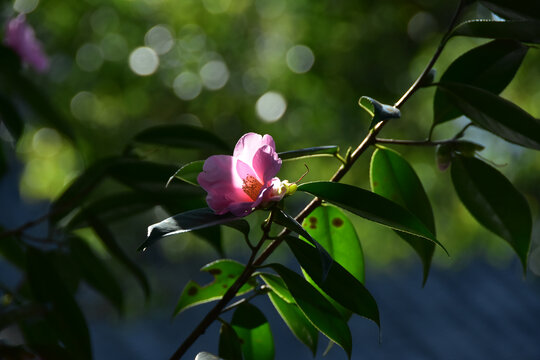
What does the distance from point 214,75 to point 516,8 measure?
7.28 feet

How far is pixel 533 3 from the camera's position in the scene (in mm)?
406

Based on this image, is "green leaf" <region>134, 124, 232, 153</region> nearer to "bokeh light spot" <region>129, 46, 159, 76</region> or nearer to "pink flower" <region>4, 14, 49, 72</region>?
"pink flower" <region>4, 14, 49, 72</region>

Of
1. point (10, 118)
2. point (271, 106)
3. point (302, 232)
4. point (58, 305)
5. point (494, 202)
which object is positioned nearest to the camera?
point (302, 232)

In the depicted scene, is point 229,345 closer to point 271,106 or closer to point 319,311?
point 319,311

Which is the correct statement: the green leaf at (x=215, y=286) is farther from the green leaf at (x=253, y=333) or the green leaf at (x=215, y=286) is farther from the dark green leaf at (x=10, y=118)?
the dark green leaf at (x=10, y=118)

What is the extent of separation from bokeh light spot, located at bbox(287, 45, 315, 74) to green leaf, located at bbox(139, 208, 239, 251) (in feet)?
7.27

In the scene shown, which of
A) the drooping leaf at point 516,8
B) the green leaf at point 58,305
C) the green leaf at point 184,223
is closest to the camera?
the green leaf at point 184,223

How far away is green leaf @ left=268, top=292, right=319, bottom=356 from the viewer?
0.46 meters

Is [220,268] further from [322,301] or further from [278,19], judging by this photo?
[278,19]

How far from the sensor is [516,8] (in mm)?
410

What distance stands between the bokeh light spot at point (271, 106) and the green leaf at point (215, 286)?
203cm

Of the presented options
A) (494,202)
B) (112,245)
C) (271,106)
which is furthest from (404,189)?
(271,106)

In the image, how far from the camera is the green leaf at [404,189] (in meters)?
0.45

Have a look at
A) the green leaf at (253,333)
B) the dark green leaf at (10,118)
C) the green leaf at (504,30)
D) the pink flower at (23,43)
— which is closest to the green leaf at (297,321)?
the green leaf at (253,333)
